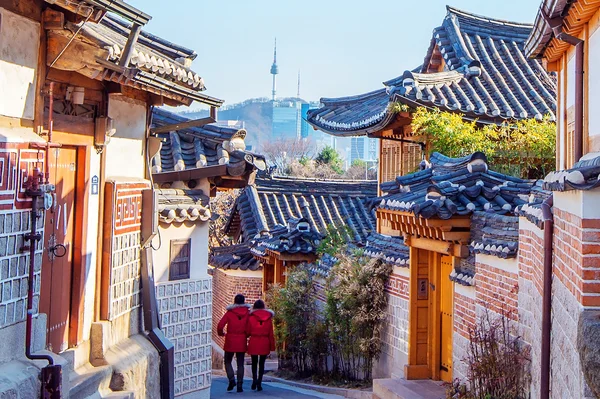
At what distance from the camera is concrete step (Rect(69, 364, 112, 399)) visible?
8312 millimetres

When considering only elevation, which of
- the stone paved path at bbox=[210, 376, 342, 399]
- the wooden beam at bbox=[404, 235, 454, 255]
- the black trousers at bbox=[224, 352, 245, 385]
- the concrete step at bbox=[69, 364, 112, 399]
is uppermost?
the wooden beam at bbox=[404, 235, 454, 255]

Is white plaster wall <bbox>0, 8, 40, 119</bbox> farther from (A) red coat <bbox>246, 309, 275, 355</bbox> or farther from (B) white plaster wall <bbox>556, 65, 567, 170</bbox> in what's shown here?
(A) red coat <bbox>246, 309, 275, 355</bbox>

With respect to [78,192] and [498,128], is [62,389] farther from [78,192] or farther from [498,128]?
[498,128]

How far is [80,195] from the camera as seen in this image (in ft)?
30.4

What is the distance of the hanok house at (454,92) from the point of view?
56.1ft

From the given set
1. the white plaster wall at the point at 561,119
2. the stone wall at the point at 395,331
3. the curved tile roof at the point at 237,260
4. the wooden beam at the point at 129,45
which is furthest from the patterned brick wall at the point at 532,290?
the curved tile roof at the point at 237,260

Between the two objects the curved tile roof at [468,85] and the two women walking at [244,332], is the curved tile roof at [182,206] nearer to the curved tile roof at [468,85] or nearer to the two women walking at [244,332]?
the two women walking at [244,332]

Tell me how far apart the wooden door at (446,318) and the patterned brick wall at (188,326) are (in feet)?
13.9

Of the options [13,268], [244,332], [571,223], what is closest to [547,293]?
[571,223]

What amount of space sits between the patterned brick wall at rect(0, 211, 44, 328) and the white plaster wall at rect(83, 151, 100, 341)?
1991mm

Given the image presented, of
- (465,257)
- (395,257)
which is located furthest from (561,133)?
(395,257)

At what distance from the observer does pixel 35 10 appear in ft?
24.1

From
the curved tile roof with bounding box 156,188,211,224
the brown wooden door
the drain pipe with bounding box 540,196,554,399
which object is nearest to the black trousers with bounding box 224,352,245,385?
the curved tile roof with bounding box 156,188,211,224

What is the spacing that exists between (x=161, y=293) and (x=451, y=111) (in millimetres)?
7054
